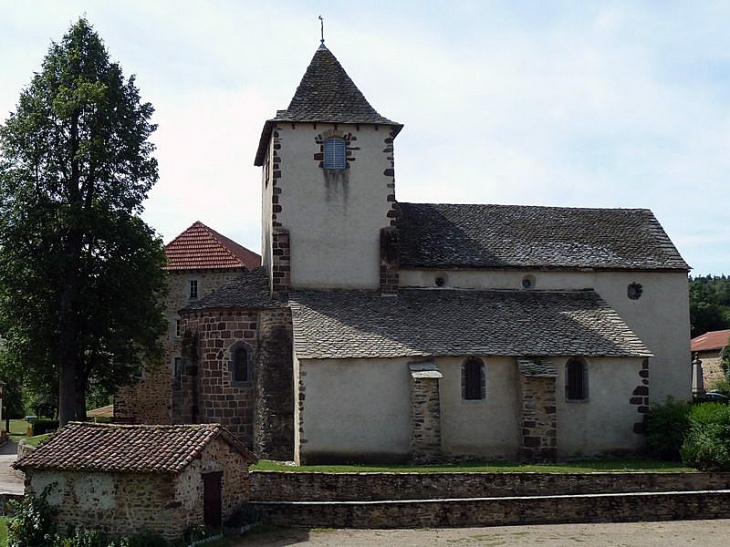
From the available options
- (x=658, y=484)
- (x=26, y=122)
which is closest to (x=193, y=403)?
(x=26, y=122)

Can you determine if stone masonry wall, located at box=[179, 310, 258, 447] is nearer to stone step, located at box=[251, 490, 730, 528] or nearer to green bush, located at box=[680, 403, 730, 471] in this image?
stone step, located at box=[251, 490, 730, 528]

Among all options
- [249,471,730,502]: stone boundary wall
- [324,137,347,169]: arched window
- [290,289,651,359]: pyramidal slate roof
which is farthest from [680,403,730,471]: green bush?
[324,137,347,169]: arched window

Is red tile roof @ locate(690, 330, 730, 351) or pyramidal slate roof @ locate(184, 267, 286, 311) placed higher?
pyramidal slate roof @ locate(184, 267, 286, 311)

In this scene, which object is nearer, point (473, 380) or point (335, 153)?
point (473, 380)

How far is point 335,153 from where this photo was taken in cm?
3083

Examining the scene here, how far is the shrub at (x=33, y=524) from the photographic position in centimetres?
1889

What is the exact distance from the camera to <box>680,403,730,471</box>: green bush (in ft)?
78.8

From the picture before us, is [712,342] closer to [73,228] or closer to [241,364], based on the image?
[241,364]

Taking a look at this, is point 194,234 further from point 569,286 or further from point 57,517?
point 57,517

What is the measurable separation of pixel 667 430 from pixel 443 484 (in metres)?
8.77

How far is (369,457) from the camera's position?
87.8 feet

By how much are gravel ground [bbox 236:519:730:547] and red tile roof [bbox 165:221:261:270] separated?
20.9 meters

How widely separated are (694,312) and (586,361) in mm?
59973

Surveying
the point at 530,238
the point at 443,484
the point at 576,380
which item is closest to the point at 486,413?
the point at 576,380
